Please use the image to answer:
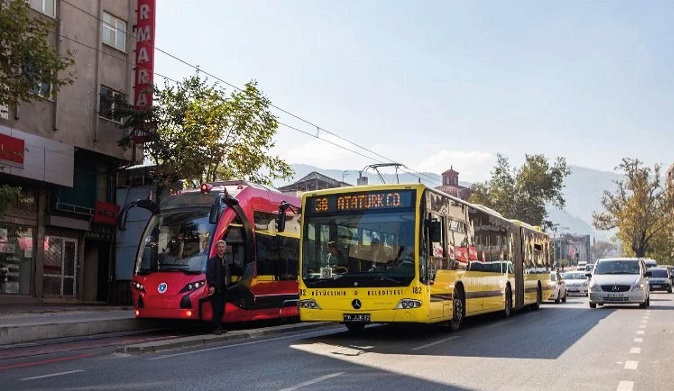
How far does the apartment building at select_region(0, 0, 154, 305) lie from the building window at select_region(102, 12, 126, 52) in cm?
4

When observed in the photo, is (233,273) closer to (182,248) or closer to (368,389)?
(182,248)

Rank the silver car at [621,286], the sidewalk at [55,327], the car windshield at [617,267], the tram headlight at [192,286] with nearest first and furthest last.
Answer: the sidewalk at [55,327]
the tram headlight at [192,286]
the silver car at [621,286]
the car windshield at [617,267]

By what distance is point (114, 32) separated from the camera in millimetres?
30969

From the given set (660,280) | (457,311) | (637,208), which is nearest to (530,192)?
(637,208)

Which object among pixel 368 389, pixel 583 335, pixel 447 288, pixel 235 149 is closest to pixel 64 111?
pixel 235 149

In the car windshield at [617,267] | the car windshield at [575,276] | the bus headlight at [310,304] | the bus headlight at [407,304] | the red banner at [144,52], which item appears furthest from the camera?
the car windshield at [575,276]

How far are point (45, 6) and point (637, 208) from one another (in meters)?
63.5

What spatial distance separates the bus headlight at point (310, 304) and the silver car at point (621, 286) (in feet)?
49.5

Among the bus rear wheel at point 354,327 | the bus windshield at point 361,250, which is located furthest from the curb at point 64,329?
the bus windshield at point 361,250

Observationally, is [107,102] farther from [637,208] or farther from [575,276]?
[637,208]

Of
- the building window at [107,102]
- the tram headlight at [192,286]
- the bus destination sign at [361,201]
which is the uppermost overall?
the building window at [107,102]

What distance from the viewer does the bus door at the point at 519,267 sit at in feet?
73.0

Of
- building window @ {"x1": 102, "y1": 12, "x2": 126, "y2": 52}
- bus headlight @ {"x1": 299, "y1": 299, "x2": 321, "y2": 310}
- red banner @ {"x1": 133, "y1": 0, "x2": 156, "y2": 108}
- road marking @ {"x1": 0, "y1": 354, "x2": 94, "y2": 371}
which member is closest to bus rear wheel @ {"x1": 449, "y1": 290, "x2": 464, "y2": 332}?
bus headlight @ {"x1": 299, "y1": 299, "x2": 321, "y2": 310}

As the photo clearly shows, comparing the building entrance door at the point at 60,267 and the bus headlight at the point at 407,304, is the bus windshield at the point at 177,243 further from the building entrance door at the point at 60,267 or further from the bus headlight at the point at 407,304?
the building entrance door at the point at 60,267
